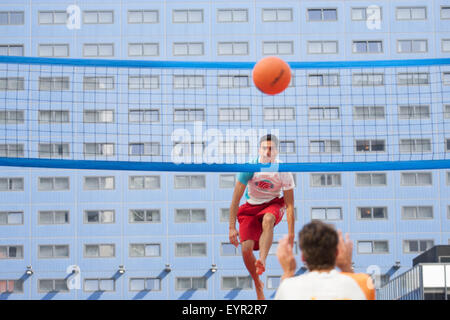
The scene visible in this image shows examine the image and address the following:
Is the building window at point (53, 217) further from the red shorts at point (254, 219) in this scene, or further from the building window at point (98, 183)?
A: the red shorts at point (254, 219)

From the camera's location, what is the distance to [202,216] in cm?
4603

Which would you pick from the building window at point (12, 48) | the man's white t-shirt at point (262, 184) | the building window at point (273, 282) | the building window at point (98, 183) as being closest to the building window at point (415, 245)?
the building window at point (273, 282)

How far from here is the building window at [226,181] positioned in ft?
152

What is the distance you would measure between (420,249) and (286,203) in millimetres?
40895

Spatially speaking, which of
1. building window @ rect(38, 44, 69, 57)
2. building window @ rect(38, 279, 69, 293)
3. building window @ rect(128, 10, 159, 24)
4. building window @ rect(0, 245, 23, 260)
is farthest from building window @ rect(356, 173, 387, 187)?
building window @ rect(0, 245, 23, 260)

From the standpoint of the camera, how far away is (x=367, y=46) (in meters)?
47.0

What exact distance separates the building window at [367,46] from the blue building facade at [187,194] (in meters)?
0.06

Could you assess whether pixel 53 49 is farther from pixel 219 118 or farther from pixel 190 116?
pixel 219 118

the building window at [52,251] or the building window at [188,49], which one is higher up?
the building window at [188,49]

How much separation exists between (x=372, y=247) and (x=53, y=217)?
64.9 ft

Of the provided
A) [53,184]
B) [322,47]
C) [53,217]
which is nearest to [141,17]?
[322,47]

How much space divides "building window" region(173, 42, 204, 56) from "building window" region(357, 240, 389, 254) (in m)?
15.4
